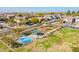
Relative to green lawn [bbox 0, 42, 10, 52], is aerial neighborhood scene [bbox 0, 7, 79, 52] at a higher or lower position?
higher

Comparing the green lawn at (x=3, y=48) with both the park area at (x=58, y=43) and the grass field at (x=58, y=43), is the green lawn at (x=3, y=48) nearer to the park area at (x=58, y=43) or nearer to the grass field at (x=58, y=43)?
the grass field at (x=58, y=43)

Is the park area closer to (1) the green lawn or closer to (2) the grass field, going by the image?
(2) the grass field

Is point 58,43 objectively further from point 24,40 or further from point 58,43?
point 24,40

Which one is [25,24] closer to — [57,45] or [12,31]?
[12,31]

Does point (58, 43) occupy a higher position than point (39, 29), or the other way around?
point (39, 29)

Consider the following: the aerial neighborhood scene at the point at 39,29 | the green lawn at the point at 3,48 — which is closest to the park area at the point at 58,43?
the aerial neighborhood scene at the point at 39,29

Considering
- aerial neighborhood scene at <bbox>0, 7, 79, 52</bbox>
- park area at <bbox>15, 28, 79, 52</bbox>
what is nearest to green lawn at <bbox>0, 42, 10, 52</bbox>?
aerial neighborhood scene at <bbox>0, 7, 79, 52</bbox>

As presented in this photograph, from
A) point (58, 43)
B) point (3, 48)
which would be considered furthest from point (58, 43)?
point (3, 48)
